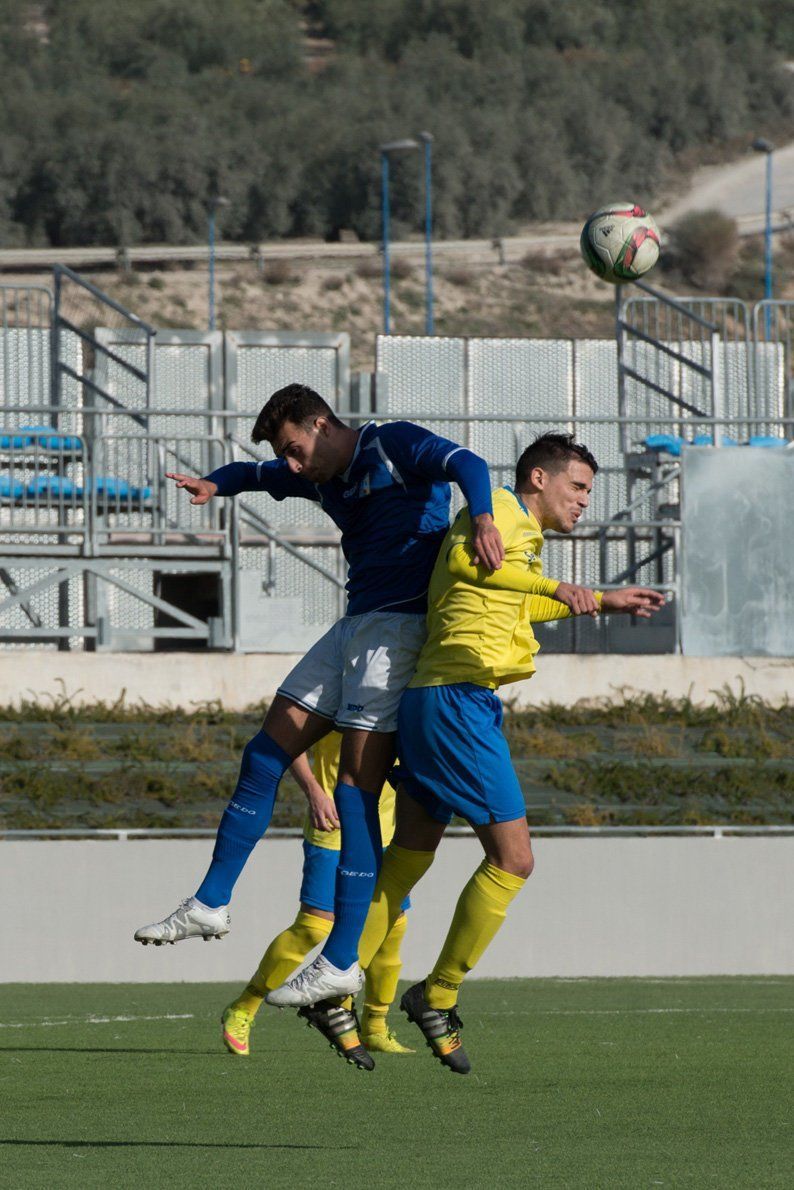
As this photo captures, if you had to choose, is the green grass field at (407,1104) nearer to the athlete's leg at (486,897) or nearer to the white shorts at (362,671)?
the athlete's leg at (486,897)

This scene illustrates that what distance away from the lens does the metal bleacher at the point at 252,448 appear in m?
17.1

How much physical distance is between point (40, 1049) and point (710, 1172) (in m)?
4.09

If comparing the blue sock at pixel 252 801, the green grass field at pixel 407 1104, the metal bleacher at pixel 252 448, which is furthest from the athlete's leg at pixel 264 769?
the metal bleacher at pixel 252 448

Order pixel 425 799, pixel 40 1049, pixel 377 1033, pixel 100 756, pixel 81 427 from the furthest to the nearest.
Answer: pixel 81 427
pixel 100 756
pixel 40 1049
pixel 377 1033
pixel 425 799

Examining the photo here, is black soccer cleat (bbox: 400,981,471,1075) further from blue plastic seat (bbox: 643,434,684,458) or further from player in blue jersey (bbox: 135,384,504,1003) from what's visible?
blue plastic seat (bbox: 643,434,684,458)

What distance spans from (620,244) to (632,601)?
21.1ft

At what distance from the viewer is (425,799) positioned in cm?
616

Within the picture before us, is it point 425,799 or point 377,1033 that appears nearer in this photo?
point 425,799

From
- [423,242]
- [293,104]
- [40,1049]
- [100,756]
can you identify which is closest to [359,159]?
[423,242]

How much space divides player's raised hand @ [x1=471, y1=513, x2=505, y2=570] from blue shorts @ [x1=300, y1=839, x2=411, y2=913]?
2.24 meters

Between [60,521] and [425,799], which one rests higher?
[60,521]

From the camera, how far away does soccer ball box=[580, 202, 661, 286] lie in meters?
11.8

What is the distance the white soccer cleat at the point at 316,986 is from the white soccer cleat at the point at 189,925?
1.24 feet

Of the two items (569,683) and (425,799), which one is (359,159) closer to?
(569,683)
